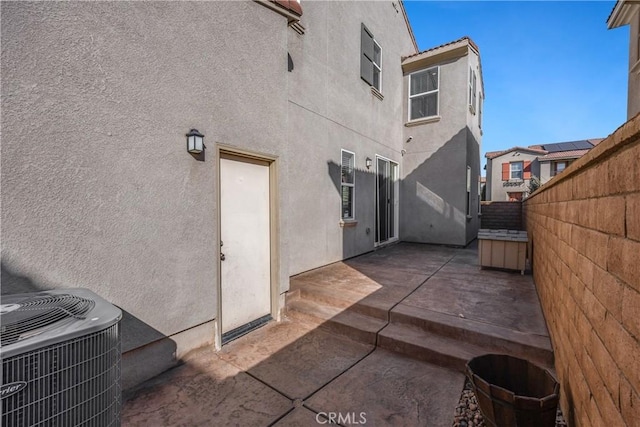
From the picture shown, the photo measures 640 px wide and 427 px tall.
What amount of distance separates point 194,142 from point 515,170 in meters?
28.4

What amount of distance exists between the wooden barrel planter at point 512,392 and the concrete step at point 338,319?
1.42 m

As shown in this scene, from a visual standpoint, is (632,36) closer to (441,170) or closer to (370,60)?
(441,170)

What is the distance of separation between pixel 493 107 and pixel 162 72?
53.7ft

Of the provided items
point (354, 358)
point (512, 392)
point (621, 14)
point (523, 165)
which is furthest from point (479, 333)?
point (523, 165)

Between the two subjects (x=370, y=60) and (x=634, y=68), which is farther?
(x=370, y=60)

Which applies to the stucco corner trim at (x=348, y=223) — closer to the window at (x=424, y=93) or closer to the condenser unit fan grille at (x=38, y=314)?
the window at (x=424, y=93)

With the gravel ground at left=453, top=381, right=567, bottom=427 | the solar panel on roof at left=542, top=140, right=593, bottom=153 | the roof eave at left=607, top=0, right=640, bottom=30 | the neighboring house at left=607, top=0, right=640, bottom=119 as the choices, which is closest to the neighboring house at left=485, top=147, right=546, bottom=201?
the solar panel on roof at left=542, top=140, right=593, bottom=153

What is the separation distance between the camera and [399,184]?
9.86m

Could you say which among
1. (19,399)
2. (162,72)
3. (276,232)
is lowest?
(19,399)

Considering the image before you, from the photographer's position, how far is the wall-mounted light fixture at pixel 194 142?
3059 mm

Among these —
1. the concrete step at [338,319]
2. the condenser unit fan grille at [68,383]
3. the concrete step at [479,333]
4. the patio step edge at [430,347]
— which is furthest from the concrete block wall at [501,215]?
the condenser unit fan grille at [68,383]

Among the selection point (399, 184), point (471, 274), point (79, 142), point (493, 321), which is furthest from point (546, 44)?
point (79, 142)

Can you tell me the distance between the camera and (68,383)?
1.42 metres

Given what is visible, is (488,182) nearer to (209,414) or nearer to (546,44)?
(546,44)
